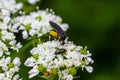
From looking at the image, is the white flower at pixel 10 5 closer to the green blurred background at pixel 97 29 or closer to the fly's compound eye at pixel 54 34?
the fly's compound eye at pixel 54 34

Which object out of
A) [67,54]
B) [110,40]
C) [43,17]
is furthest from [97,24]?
[67,54]

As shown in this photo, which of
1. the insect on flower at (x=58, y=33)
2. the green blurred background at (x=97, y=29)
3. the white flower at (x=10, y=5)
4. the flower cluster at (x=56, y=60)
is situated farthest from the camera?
the green blurred background at (x=97, y=29)

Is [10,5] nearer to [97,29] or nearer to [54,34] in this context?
[54,34]

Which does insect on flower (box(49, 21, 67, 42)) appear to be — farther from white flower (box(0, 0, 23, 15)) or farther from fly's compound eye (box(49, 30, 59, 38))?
white flower (box(0, 0, 23, 15))

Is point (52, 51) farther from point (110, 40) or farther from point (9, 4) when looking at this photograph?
point (110, 40)

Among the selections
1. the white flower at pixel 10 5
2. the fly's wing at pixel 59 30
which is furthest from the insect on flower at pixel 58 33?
the white flower at pixel 10 5

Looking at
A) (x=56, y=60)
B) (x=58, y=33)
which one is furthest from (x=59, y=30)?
(x=56, y=60)

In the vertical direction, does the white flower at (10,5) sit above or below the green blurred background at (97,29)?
below

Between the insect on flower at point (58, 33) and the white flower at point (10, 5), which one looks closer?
the insect on flower at point (58, 33)
